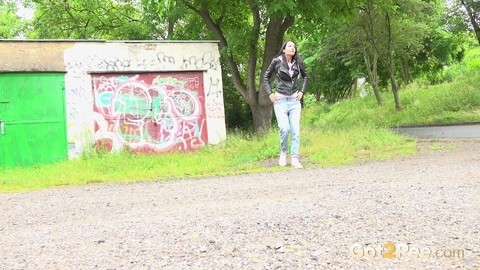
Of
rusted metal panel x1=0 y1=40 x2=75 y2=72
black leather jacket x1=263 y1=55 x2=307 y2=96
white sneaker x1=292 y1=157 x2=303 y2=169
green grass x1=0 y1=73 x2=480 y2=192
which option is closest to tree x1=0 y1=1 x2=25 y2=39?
rusted metal panel x1=0 y1=40 x2=75 y2=72

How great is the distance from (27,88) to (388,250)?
9.71m

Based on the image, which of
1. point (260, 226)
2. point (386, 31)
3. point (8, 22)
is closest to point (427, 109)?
point (386, 31)

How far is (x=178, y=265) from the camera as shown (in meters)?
3.02

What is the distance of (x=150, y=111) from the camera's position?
1182 centimetres

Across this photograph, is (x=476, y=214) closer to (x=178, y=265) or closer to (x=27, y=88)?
(x=178, y=265)

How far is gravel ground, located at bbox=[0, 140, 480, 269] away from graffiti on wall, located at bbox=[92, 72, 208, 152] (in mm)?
5246

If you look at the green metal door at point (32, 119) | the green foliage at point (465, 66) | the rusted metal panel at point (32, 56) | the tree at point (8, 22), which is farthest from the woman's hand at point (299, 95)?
the tree at point (8, 22)

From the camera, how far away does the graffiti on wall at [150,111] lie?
11.5 metres

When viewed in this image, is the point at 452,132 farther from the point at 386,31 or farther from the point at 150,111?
the point at 386,31

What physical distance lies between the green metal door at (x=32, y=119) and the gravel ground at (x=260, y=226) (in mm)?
4887

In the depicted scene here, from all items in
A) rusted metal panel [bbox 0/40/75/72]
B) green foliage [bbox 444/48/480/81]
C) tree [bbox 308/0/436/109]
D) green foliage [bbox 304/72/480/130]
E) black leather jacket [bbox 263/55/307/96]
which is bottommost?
green foliage [bbox 304/72/480/130]

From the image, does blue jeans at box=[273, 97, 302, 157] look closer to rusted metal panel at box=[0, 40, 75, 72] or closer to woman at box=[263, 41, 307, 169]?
woman at box=[263, 41, 307, 169]

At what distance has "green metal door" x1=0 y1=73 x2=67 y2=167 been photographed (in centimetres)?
1080

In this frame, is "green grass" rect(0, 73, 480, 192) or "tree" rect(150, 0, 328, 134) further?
"tree" rect(150, 0, 328, 134)
